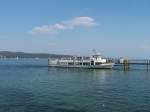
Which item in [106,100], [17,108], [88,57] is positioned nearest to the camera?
[17,108]

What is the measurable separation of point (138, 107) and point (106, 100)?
254 inches

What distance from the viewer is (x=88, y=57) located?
15900 centimetres

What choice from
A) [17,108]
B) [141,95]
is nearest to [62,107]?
[17,108]

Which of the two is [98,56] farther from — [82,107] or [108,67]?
[82,107]

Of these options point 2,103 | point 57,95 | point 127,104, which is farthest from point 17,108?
point 127,104

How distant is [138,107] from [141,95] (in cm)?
1088

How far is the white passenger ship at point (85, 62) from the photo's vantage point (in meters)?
147

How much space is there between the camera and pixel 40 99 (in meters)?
47.4

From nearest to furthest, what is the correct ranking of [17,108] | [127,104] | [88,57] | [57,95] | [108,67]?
Result: [17,108] < [127,104] < [57,95] < [108,67] < [88,57]

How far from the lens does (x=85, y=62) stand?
157m

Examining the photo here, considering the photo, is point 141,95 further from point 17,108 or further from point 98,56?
point 98,56

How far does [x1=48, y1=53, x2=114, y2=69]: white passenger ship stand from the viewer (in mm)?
146875

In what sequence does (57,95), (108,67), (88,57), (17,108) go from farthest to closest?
(88,57), (108,67), (57,95), (17,108)

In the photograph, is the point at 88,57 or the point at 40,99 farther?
the point at 88,57
